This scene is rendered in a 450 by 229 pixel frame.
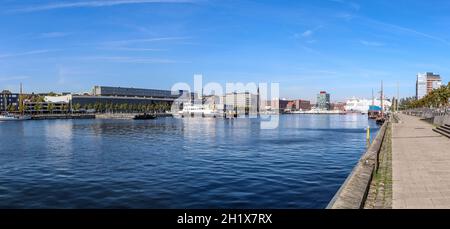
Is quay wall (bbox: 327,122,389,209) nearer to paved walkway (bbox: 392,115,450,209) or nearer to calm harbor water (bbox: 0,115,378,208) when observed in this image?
paved walkway (bbox: 392,115,450,209)

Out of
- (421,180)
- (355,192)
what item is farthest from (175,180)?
(421,180)

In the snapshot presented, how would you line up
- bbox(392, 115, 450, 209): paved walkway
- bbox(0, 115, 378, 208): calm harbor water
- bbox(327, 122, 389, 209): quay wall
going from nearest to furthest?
bbox(327, 122, 389, 209): quay wall < bbox(392, 115, 450, 209): paved walkway < bbox(0, 115, 378, 208): calm harbor water

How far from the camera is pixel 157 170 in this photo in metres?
25.5

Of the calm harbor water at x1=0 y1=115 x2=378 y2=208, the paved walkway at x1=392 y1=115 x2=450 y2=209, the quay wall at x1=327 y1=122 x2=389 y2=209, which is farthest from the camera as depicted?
the calm harbor water at x1=0 y1=115 x2=378 y2=208

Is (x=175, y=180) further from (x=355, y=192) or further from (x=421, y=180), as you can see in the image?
(x=421, y=180)

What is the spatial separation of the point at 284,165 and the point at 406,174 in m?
10.8

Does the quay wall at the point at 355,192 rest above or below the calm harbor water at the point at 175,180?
above

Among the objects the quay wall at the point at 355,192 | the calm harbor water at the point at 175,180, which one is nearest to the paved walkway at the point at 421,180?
the quay wall at the point at 355,192

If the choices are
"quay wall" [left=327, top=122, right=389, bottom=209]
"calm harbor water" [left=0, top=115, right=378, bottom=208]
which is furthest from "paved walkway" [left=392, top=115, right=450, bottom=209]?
"calm harbor water" [left=0, top=115, right=378, bottom=208]

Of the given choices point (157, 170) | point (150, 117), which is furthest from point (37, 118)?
point (157, 170)

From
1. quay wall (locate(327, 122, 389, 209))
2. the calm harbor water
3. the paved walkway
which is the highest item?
quay wall (locate(327, 122, 389, 209))

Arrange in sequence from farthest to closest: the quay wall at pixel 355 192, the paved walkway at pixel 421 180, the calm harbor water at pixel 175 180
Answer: the calm harbor water at pixel 175 180
the paved walkway at pixel 421 180
the quay wall at pixel 355 192

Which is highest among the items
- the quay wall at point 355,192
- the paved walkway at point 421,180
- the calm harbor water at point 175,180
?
the quay wall at point 355,192

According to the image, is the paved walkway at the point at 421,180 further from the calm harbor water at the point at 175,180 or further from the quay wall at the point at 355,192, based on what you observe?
the calm harbor water at the point at 175,180
